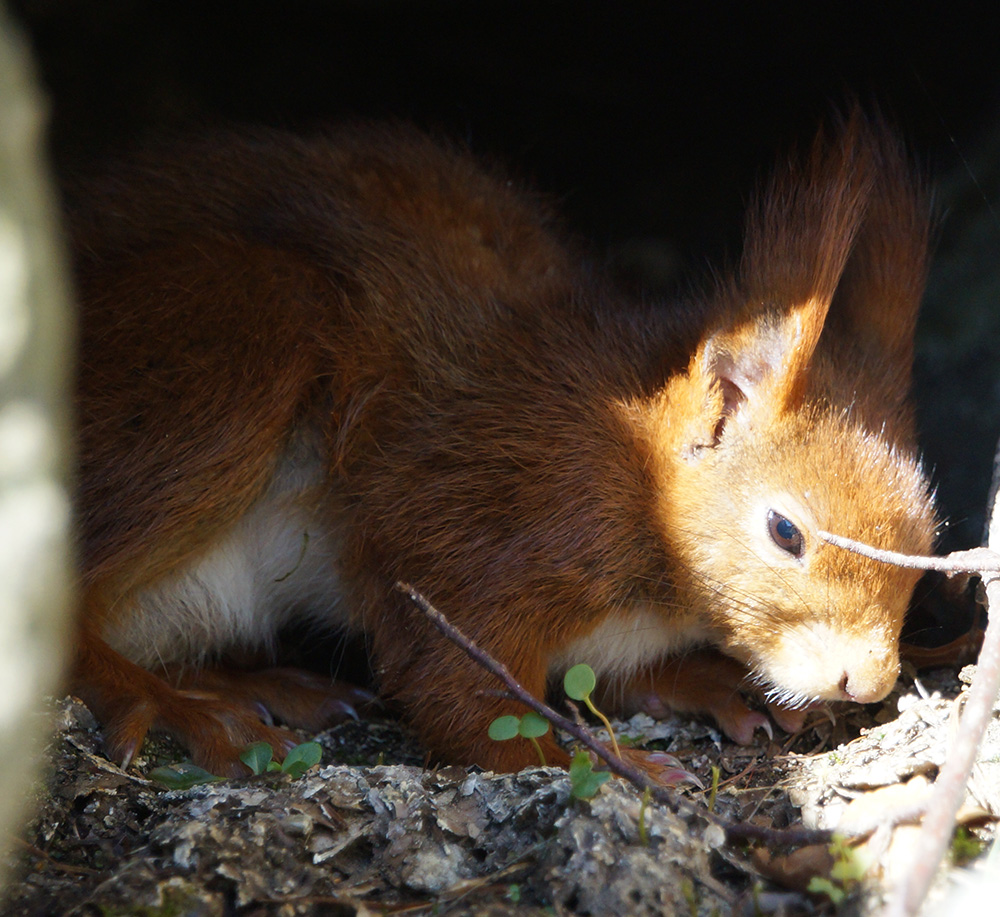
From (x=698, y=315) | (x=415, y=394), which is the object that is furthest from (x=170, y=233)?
(x=698, y=315)

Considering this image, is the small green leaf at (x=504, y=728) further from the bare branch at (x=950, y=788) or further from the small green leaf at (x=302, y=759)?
the bare branch at (x=950, y=788)

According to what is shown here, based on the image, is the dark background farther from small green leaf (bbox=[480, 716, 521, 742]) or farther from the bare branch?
small green leaf (bbox=[480, 716, 521, 742])

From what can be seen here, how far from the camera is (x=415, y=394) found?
9.89 feet

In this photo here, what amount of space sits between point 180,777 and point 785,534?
1.77 m

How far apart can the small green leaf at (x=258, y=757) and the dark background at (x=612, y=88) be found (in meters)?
2.46

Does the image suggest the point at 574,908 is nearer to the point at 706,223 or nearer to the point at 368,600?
the point at 368,600

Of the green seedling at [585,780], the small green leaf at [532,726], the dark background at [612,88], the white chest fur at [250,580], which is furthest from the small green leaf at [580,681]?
the dark background at [612,88]

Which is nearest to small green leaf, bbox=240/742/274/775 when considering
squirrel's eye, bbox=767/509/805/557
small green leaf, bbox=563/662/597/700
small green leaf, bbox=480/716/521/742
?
small green leaf, bbox=480/716/521/742

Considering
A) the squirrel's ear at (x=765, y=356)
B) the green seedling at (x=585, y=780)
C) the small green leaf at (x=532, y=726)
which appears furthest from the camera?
the squirrel's ear at (x=765, y=356)

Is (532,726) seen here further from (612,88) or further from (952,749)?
(612,88)

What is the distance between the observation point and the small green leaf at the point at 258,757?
2451 millimetres

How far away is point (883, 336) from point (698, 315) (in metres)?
0.66

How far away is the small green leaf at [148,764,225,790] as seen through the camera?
2400 mm

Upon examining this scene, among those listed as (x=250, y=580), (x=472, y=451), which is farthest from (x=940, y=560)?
(x=250, y=580)
